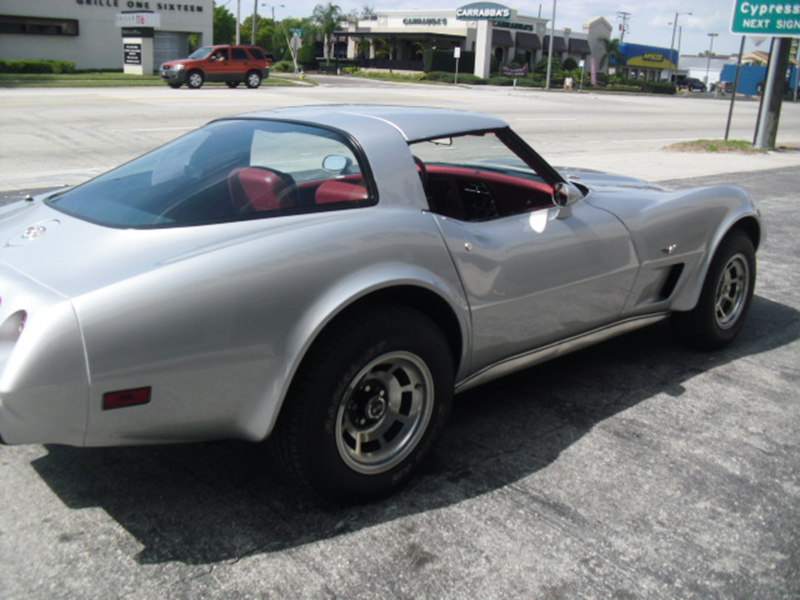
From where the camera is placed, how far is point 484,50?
63875 millimetres

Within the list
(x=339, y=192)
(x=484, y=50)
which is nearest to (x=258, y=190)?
(x=339, y=192)

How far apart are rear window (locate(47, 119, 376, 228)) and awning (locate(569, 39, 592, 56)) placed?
81031mm

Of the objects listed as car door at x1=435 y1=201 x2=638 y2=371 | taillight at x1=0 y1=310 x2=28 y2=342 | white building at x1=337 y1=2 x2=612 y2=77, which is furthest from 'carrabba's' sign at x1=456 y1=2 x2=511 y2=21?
taillight at x1=0 y1=310 x2=28 y2=342

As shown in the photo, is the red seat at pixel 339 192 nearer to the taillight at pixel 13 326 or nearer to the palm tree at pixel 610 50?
the taillight at pixel 13 326

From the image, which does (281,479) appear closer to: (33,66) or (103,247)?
(103,247)

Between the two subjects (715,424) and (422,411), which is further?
(715,424)

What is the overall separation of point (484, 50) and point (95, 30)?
31.0 metres

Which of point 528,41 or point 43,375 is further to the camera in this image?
point 528,41

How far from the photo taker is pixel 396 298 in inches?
113

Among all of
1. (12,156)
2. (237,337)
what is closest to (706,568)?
(237,337)

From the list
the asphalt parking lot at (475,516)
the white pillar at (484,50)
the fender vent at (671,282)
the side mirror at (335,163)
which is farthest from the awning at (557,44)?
the side mirror at (335,163)

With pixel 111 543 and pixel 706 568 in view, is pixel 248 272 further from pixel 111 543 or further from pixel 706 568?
pixel 706 568

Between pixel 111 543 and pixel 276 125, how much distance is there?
1678 millimetres

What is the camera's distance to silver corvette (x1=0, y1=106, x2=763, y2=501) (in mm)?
2273
